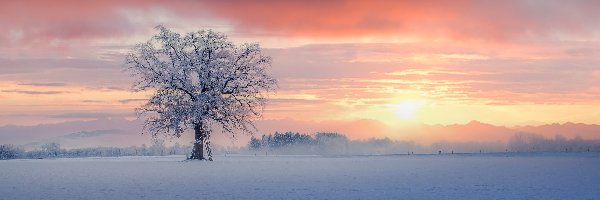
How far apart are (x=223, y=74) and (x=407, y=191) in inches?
1402

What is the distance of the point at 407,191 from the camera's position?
28719mm

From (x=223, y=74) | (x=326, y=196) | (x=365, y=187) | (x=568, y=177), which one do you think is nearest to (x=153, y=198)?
(x=326, y=196)

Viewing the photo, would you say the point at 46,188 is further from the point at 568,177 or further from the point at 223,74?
the point at 223,74

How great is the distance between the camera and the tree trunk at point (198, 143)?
64.3m

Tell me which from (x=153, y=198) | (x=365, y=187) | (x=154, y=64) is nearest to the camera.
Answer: (x=153, y=198)

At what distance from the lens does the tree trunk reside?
64.3 m

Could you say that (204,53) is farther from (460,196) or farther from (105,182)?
(460,196)

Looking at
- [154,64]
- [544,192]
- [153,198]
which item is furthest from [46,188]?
[154,64]

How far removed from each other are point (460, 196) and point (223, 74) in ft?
125

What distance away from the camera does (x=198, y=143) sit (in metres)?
65.5

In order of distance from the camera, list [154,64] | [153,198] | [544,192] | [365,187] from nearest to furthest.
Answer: [153,198] → [544,192] → [365,187] → [154,64]

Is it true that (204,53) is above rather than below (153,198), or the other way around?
above

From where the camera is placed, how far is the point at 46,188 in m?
31.6

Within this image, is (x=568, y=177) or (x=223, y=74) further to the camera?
(x=223, y=74)
